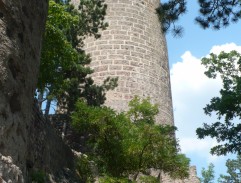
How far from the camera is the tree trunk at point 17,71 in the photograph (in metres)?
1.70

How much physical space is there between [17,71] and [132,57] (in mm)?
12122

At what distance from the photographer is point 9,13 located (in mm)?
1828

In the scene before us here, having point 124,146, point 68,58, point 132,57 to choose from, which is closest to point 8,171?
point 124,146

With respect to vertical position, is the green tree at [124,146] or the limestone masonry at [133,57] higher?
the limestone masonry at [133,57]

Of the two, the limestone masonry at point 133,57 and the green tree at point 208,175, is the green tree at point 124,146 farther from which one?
the green tree at point 208,175

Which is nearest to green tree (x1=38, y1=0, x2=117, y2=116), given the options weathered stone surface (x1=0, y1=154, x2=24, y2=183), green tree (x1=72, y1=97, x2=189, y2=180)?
green tree (x1=72, y1=97, x2=189, y2=180)

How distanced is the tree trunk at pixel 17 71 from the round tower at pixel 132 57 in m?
10.8

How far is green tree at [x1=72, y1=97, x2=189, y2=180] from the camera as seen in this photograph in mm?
7236

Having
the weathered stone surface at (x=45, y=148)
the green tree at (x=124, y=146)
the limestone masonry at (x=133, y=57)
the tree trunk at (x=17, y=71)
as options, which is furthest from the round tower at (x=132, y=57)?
the tree trunk at (x=17, y=71)

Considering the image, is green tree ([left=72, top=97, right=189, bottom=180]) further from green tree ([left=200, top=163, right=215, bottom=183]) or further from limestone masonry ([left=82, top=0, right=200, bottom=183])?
green tree ([left=200, top=163, right=215, bottom=183])

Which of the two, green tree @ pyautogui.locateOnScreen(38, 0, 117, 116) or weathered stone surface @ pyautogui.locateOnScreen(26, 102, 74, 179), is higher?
green tree @ pyautogui.locateOnScreen(38, 0, 117, 116)

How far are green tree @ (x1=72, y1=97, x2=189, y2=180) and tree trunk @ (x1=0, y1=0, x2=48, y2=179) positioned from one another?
5.21m

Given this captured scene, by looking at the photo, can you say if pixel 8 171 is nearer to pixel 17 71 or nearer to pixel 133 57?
pixel 17 71

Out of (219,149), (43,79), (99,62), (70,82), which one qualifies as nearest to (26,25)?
(43,79)
